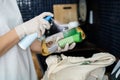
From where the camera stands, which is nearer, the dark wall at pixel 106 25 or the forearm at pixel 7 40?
the forearm at pixel 7 40

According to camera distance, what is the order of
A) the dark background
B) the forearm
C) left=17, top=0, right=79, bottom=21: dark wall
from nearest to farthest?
the forearm
the dark background
left=17, top=0, right=79, bottom=21: dark wall

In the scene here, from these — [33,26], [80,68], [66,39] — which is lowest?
[80,68]

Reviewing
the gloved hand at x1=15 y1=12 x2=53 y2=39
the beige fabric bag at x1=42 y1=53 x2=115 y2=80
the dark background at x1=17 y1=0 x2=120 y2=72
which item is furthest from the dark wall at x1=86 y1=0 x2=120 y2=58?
the gloved hand at x1=15 y1=12 x2=53 y2=39

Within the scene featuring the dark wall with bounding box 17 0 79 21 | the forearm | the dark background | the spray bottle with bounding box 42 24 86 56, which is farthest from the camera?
the dark wall with bounding box 17 0 79 21

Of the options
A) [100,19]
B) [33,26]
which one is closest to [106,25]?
[100,19]

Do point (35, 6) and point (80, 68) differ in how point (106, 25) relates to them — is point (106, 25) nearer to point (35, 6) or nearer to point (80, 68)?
point (80, 68)

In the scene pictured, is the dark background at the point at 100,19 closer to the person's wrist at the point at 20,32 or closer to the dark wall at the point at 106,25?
the dark wall at the point at 106,25

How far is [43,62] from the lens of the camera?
143 centimetres

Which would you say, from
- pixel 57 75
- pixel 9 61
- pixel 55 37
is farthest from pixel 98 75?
pixel 9 61

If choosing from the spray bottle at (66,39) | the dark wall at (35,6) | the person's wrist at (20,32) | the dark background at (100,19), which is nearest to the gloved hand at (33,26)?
the person's wrist at (20,32)

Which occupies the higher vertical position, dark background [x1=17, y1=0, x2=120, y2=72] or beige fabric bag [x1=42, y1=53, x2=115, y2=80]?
dark background [x1=17, y1=0, x2=120, y2=72]

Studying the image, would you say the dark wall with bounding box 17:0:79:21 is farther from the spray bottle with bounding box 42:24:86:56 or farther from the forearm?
the forearm

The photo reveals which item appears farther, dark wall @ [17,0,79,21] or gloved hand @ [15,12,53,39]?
dark wall @ [17,0,79,21]

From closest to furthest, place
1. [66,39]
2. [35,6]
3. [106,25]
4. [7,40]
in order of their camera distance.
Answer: [7,40]
[66,39]
[106,25]
[35,6]
